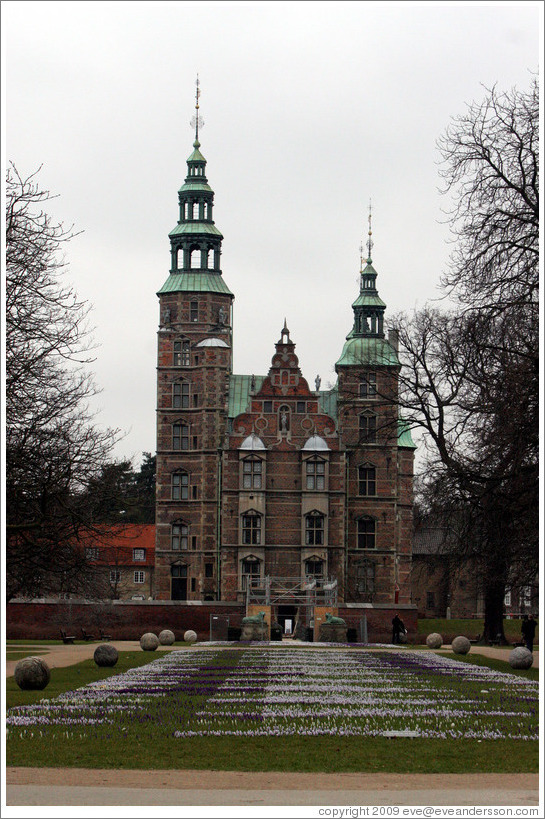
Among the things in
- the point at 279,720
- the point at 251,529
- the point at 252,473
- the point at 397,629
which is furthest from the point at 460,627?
the point at 279,720

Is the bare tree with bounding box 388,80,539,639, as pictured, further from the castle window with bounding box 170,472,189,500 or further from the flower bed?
the castle window with bounding box 170,472,189,500

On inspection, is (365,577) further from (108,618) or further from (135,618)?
(108,618)

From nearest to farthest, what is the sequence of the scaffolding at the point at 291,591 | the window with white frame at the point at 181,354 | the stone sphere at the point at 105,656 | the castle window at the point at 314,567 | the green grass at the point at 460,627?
the stone sphere at the point at 105,656 → the scaffolding at the point at 291,591 → the green grass at the point at 460,627 → the castle window at the point at 314,567 → the window with white frame at the point at 181,354

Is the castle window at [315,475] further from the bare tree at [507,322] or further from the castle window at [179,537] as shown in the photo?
the bare tree at [507,322]

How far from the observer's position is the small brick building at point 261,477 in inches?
3100

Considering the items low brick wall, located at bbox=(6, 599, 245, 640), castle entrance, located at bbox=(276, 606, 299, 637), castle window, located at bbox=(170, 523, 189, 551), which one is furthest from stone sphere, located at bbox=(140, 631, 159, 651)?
castle window, located at bbox=(170, 523, 189, 551)

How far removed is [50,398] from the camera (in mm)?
31672

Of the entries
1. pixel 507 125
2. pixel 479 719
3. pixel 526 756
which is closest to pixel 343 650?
pixel 507 125

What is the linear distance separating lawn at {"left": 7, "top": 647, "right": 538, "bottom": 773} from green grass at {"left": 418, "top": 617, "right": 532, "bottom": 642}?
4334cm

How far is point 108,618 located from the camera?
68188 mm

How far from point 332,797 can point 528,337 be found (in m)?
18.9

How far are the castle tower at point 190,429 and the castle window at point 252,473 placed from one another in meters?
2.44

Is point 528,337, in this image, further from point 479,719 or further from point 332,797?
point 332,797

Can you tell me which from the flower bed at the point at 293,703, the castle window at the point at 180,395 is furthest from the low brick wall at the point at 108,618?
the flower bed at the point at 293,703
